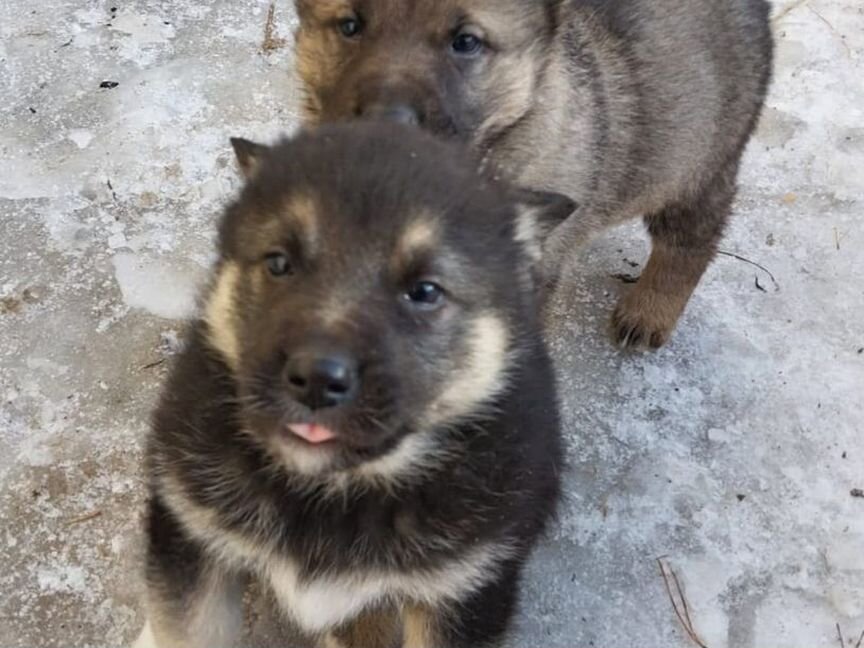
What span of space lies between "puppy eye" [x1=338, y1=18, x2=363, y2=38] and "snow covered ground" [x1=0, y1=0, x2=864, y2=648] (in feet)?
3.02

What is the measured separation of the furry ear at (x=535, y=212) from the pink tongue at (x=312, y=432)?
2.08 ft

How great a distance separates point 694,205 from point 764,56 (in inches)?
20.5

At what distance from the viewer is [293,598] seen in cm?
231

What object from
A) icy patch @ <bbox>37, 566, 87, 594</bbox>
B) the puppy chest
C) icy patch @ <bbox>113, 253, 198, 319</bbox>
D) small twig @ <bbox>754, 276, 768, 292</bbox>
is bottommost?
icy patch @ <bbox>37, 566, 87, 594</bbox>

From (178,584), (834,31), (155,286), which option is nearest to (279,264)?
(178,584)

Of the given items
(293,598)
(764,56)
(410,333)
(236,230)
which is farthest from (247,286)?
(764,56)

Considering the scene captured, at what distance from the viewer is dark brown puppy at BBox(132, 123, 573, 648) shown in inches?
77.9

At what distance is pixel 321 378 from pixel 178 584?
0.84 m

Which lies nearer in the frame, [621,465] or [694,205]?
[621,465]

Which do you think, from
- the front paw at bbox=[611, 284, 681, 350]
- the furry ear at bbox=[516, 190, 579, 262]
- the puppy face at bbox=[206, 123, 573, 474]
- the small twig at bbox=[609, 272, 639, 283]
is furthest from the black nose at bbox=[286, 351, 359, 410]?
the small twig at bbox=[609, 272, 639, 283]

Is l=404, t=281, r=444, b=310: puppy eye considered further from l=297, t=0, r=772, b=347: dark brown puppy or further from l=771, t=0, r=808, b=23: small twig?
l=771, t=0, r=808, b=23: small twig

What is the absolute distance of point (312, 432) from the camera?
6.43 ft

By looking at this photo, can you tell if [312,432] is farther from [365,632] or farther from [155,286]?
[155,286]

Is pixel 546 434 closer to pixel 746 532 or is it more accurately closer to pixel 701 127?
pixel 746 532
